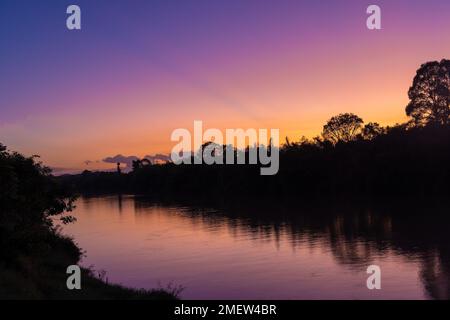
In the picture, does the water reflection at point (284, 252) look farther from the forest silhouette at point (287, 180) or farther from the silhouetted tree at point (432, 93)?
the silhouetted tree at point (432, 93)

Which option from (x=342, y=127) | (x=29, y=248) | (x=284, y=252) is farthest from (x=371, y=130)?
(x=29, y=248)

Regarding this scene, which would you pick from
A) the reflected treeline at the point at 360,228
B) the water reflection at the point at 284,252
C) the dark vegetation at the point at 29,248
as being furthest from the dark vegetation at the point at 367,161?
the dark vegetation at the point at 29,248

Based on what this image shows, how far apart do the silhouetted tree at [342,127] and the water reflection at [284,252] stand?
38.1 metres

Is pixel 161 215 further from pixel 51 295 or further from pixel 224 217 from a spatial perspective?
pixel 51 295

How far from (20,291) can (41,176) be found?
9.42m

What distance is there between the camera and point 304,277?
1037 inches

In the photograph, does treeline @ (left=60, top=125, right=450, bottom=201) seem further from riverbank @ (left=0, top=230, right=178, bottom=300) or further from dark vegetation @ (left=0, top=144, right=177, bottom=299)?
riverbank @ (left=0, top=230, right=178, bottom=300)

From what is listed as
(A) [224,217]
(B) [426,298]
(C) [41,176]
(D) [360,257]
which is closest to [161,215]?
(A) [224,217]

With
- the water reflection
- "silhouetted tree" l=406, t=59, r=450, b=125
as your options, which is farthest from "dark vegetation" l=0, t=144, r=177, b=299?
"silhouetted tree" l=406, t=59, r=450, b=125

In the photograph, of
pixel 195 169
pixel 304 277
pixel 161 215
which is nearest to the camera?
pixel 304 277

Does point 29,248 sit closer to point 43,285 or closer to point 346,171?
point 43,285

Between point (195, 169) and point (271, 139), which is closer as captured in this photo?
point (271, 139)

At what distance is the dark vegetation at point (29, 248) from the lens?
17000mm
